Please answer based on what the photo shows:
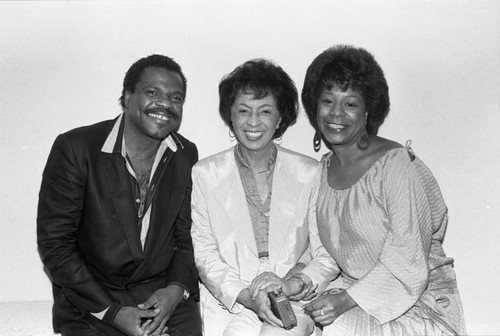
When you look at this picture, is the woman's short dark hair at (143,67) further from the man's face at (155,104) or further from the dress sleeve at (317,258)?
the dress sleeve at (317,258)

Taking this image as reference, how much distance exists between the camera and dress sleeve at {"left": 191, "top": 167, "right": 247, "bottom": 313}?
2797 mm

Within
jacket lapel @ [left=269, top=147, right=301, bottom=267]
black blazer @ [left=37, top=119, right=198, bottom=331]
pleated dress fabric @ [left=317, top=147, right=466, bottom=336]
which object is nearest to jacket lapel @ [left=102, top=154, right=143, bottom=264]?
black blazer @ [left=37, top=119, right=198, bottom=331]

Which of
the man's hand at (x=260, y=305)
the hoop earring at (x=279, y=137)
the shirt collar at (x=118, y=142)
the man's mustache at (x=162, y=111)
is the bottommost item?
the man's hand at (x=260, y=305)

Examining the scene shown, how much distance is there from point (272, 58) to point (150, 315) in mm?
1533

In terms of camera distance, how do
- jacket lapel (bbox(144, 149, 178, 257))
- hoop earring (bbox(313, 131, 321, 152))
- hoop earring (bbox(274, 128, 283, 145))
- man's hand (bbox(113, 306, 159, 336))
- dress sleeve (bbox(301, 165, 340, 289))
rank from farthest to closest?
hoop earring (bbox(274, 128, 283, 145))
hoop earring (bbox(313, 131, 321, 152))
jacket lapel (bbox(144, 149, 178, 257))
dress sleeve (bbox(301, 165, 340, 289))
man's hand (bbox(113, 306, 159, 336))

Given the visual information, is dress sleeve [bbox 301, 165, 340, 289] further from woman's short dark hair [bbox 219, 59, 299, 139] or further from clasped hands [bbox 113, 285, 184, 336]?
clasped hands [bbox 113, 285, 184, 336]

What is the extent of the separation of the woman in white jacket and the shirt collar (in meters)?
0.19

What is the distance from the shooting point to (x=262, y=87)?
9.72 feet

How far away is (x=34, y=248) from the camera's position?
11.4ft

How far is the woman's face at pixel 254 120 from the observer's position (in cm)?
292

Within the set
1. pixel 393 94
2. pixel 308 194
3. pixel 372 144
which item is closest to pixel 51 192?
pixel 308 194

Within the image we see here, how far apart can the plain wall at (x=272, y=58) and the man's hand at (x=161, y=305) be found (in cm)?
103

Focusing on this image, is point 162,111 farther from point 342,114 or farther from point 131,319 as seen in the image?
point 131,319

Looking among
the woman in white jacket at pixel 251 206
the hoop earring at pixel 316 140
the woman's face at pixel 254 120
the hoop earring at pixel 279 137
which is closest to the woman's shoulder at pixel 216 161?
the woman in white jacket at pixel 251 206
